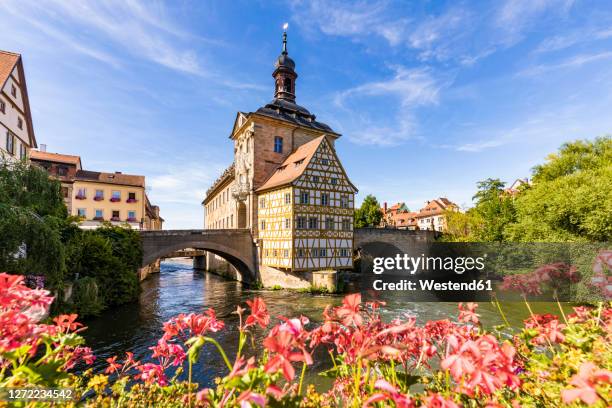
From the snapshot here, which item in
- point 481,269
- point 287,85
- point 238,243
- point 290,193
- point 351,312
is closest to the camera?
point 351,312

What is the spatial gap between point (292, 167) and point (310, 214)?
417 cm

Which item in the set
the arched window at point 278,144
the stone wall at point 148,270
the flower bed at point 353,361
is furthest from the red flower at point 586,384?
the stone wall at point 148,270

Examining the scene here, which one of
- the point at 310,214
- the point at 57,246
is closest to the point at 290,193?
the point at 310,214

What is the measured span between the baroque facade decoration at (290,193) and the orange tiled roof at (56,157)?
64.1ft

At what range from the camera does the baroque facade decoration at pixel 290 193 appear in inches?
790

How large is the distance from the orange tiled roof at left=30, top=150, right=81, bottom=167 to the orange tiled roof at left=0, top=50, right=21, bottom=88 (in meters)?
14.5

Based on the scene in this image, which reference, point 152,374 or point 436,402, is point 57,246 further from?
point 436,402

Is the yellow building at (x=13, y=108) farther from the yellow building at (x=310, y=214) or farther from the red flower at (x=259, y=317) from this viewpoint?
the red flower at (x=259, y=317)

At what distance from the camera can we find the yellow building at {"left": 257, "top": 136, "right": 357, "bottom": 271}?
19891 millimetres

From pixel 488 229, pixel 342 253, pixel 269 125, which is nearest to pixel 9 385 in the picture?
pixel 342 253

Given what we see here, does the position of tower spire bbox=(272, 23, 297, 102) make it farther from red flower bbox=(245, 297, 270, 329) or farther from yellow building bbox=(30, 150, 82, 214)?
red flower bbox=(245, 297, 270, 329)

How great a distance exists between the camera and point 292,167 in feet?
72.7

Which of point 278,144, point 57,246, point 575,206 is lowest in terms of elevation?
point 57,246

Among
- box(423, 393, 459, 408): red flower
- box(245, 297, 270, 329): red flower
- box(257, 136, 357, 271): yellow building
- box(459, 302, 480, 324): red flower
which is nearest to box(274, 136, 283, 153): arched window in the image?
box(257, 136, 357, 271): yellow building
